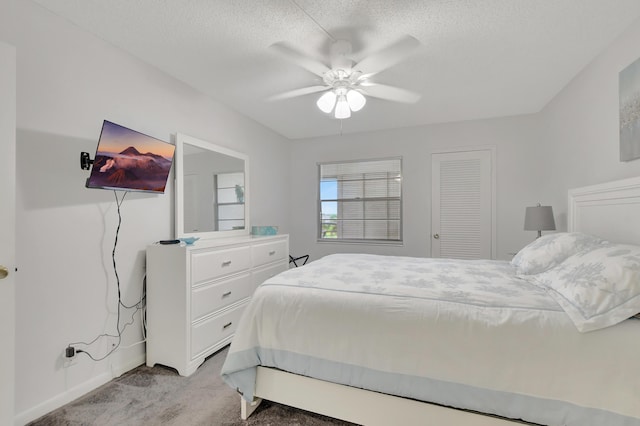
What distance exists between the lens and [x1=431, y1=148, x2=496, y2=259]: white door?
3.72 meters

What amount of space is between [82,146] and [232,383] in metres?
1.87

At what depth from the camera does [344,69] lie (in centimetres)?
215

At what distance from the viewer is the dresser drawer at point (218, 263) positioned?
2.23 meters

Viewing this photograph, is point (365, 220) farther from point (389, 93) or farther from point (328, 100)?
point (328, 100)

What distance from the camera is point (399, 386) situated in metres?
1.34

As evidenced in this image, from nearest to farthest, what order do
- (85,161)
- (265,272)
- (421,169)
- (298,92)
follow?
(85,161) → (298,92) → (265,272) → (421,169)

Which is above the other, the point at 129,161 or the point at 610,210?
the point at 129,161

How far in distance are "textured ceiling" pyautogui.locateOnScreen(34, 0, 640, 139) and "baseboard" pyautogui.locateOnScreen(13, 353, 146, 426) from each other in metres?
2.44

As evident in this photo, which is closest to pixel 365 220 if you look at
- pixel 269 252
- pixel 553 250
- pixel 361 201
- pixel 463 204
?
pixel 361 201

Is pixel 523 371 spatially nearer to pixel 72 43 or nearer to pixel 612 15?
pixel 612 15

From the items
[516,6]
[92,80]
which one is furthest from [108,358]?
[516,6]

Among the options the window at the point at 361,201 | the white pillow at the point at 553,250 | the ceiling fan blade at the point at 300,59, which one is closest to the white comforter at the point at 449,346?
the white pillow at the point at 553,250

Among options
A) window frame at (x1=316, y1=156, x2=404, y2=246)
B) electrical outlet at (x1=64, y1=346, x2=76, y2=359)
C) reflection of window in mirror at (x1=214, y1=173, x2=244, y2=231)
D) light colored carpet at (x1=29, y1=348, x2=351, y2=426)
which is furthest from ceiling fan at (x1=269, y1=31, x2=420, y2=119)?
electrical outlet at (x1=64, y1=346, x2=76, y2=359)

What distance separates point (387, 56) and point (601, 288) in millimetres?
1961
